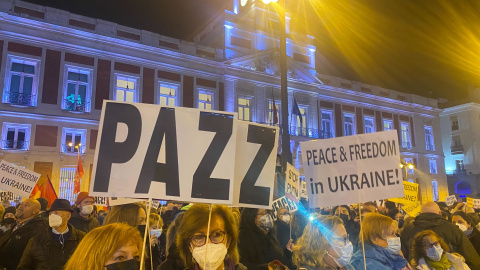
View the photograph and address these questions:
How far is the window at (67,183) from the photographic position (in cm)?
2020

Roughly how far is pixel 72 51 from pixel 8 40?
3.06 meters

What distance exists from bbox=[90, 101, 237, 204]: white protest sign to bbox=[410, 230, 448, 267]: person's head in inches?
92.2

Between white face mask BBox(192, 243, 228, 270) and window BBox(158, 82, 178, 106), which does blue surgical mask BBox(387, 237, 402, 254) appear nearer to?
white face mask BBox(192, 243, 228, 270)

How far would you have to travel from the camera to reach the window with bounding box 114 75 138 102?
75.5 feet

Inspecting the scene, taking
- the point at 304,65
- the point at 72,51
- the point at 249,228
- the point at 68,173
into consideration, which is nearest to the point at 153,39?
the point at 72,51

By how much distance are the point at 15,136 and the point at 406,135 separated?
3117 centimetres

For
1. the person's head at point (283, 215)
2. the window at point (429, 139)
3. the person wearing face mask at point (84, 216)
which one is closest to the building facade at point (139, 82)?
the window at point (429, 139)

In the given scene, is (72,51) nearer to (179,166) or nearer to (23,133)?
(23,133)

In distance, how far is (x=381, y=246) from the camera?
4.02 m

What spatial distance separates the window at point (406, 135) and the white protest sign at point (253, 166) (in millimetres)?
34697

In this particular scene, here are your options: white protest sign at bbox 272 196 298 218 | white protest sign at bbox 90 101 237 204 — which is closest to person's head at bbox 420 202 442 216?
white protest sign at bbox 272 196 298 218

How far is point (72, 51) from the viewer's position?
2164 cm

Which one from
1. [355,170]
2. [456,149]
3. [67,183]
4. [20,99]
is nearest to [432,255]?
[355,170]

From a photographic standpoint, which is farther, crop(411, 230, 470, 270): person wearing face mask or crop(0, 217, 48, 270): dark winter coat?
crop(0, 217, 48, 270): dark winter coat
